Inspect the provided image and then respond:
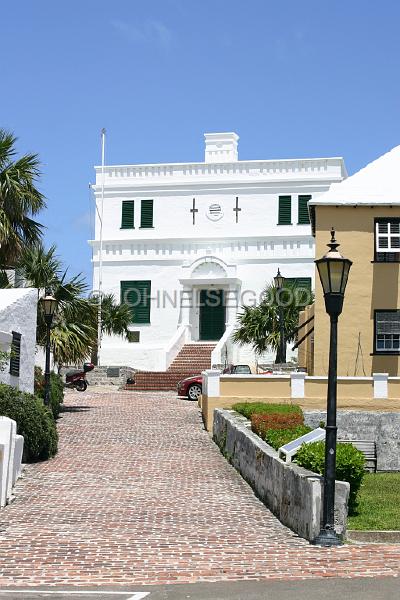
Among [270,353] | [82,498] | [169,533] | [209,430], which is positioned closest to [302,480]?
[169,533]

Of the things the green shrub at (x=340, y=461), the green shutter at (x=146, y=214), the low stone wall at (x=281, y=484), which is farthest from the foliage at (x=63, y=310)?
the green shutter at (x=146, y=214)

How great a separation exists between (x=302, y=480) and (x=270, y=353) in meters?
32.5

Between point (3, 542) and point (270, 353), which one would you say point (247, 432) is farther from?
point (270, 353)

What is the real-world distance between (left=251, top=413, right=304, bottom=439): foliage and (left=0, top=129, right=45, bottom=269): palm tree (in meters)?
9.88

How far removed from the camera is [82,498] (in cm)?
1544

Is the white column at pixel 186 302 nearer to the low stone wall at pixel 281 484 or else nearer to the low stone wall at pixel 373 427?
the low stone wall at pixel 373 427

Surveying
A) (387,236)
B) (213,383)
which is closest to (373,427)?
(213,383)

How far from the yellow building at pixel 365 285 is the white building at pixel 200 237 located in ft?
65.9

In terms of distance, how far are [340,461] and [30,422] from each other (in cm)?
750

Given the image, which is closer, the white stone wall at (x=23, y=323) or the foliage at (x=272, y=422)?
the foliage at (x=272, y=422)

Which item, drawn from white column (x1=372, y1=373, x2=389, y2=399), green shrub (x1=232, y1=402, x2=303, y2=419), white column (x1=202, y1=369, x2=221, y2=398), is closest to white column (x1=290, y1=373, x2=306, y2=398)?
green shrub (x1=232, y1=402, x2=303, y2=419)

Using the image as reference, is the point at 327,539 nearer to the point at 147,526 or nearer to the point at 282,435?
the point at 147,526

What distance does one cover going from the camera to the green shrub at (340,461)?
13.7 m

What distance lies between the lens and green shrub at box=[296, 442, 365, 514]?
13.7 m
